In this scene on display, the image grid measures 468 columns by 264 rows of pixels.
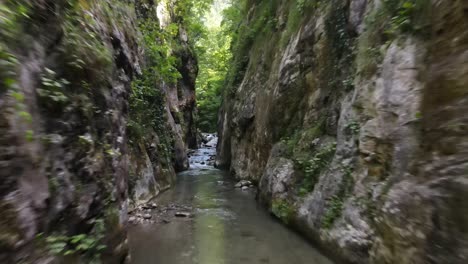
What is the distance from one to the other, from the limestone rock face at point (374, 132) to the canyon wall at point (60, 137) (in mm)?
3366

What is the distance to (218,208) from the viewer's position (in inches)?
307

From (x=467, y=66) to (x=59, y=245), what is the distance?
158 inches

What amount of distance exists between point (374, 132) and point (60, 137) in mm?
3978

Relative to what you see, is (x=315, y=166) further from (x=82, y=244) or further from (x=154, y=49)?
(x=154, y=49)

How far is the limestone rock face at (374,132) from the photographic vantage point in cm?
277

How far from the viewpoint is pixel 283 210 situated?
648 centimetres

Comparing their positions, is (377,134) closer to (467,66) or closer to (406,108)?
(406,108)

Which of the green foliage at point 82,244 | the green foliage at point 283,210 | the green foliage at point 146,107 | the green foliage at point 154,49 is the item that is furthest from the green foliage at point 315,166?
the green foliage at point 154,49

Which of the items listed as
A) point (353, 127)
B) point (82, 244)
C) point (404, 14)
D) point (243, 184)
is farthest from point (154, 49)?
point (82, 244)

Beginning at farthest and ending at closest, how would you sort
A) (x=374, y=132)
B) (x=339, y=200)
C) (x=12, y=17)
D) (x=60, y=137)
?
1. (x=339, y=200)
2. (x=374, y=132)
3. (x=60, y=137)
4. (x=12, y=17)

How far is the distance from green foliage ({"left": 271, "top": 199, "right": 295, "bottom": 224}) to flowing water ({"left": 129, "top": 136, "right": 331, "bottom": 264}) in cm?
19

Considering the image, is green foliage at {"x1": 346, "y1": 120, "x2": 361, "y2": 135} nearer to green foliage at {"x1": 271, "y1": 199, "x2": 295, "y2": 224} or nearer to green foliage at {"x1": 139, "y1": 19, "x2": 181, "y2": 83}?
green foliage at {"x1": 271, "y1": 199, "x2": 295, "y2": 224}

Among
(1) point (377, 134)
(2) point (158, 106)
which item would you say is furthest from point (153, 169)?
(1) point (377, 134)

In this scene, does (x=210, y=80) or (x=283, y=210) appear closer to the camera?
(x=283, y=210)
